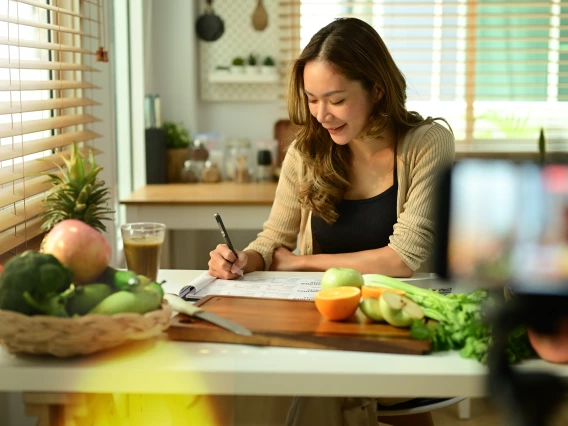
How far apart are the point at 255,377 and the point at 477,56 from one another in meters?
3.53

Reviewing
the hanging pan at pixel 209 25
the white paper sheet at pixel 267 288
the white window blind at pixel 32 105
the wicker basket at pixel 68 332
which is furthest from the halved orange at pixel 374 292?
the hanging pan at pixel 209 25

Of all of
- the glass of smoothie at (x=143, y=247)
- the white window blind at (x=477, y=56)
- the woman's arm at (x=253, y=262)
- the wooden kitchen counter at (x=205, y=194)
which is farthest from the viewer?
the white window blind at (x=477, y=56)

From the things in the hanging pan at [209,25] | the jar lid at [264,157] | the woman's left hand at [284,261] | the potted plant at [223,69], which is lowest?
the woman's left hand at [284,261]

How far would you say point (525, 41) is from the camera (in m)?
4.29

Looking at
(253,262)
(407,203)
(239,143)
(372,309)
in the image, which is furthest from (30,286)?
(239,143)

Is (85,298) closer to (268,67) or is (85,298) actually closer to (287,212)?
(287,212)

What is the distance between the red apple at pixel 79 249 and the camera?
1.26m

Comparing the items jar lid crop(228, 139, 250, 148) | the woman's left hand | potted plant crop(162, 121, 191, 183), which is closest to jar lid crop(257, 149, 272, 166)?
jar lid crop(228, 139, 250, 148)

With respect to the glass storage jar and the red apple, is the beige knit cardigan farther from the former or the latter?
the glass storage jar

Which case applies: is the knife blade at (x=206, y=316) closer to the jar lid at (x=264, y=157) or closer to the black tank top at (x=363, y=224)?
the black tank top at (x=363, y=224)

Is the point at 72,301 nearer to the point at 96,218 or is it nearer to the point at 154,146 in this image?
the point at 96,218

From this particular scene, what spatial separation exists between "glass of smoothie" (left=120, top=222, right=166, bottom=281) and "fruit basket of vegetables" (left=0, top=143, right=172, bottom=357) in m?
0.27

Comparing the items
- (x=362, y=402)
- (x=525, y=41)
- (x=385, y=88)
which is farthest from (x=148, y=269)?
(x=525, y=41)

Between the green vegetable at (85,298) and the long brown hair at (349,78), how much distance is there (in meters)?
1.03
